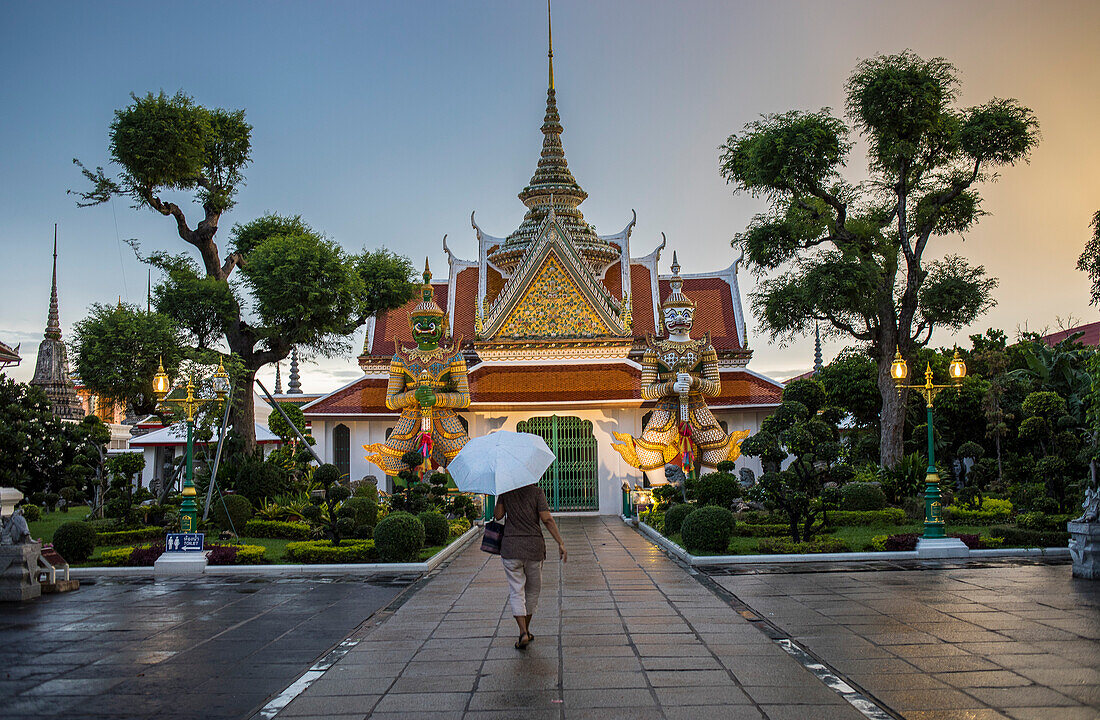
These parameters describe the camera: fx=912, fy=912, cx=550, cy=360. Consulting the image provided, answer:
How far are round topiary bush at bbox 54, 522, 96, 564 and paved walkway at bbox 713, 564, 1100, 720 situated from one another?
9.35 metres

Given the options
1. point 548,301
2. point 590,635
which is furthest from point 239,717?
point 548,301

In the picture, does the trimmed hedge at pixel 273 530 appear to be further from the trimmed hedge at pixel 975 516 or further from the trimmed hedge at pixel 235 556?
the trimmed hedge at pixel 975 516

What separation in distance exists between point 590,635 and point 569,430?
15194 millimetres

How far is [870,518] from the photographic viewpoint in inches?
689

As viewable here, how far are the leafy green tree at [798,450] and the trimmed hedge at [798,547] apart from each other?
32 cm

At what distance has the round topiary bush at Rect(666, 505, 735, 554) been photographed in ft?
44.1

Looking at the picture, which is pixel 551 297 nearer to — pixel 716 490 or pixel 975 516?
pixel 716 490

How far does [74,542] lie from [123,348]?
5370 mm

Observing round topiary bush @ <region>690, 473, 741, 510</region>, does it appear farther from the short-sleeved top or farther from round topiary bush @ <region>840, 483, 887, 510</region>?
the short-sleeved top

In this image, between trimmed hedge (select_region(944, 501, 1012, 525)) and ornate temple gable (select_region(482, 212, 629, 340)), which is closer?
trimmed hedge (select_region(944, 501, 1012, 525))

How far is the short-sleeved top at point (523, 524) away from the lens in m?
7.65

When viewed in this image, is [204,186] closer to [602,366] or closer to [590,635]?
[602,366]

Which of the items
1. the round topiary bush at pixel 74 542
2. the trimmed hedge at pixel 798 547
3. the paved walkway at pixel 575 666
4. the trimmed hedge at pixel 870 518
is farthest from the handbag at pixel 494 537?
the trimmed hedge at pixel 870 518

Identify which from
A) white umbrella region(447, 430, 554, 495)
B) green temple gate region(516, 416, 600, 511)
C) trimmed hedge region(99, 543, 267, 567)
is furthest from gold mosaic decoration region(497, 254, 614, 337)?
white umbrella region(447, 430, 554, 495)
